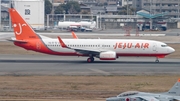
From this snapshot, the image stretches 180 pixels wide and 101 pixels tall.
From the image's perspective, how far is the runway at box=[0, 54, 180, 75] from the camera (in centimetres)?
4828

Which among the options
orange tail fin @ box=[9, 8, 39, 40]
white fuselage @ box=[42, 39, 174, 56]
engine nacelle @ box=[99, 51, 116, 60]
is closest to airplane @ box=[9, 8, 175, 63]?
white fuselage @ box=[42, 39, 174, 56]

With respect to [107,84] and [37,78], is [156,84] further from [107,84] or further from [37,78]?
[37,78]

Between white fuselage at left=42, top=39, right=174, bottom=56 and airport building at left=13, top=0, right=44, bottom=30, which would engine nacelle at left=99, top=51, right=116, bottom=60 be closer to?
white fuselage at left=42, top=39, right=174, bottom=56

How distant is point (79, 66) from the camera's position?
52781mm

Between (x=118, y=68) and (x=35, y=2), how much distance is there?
85.4 meters

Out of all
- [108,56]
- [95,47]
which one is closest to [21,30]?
[95,47]

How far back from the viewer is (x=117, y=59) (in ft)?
199

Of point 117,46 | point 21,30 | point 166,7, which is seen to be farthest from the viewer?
point 166,7

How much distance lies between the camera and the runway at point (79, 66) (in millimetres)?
48281

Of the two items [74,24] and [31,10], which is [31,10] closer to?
[31,10]

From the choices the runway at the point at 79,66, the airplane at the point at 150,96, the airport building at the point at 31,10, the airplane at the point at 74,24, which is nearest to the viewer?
the airplane at the point at 150,96

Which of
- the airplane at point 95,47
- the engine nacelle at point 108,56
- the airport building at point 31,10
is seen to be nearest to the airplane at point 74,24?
the airport building at point 31,10

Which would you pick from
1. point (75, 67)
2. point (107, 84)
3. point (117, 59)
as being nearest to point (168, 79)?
point (107, 84)

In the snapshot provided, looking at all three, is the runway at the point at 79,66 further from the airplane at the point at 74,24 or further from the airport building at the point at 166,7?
the airport building at the point at 166,7
